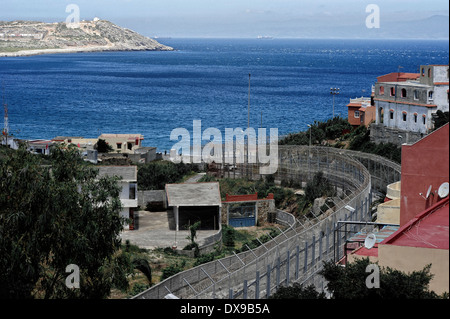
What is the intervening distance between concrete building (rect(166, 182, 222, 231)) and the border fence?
3.10 metres

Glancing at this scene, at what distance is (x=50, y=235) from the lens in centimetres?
1691

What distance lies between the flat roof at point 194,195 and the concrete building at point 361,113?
19.1m

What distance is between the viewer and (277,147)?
151 ft

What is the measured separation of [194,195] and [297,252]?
15.5m

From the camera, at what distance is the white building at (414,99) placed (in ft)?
128

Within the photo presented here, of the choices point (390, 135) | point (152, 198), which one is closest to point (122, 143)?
point (390, 135)

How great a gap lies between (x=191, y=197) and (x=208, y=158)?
53.4ft

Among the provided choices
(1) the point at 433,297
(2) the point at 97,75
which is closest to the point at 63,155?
(1) the point at 433,297

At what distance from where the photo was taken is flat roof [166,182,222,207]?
3053cm

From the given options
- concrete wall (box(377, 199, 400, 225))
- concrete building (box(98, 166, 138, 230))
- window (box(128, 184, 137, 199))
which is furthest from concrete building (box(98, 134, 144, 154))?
concrete wall (box(377, 199, 400, 225))

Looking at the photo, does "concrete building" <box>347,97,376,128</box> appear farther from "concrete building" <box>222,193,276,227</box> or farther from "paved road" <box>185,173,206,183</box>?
"concrete building" <box>222,193,276,227</box>

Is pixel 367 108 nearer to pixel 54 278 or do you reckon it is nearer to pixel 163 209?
pixel 163 209

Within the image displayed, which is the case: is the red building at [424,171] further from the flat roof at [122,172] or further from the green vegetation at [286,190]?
the flat roof at [122,172]

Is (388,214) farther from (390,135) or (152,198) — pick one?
(390,135)
